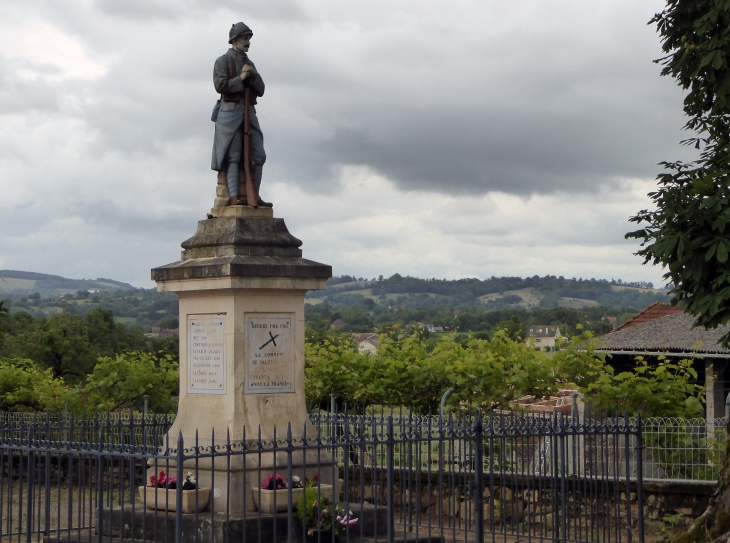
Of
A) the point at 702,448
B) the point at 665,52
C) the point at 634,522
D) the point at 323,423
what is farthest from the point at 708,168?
the point at 323,423

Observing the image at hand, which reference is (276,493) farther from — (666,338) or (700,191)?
(666,338)

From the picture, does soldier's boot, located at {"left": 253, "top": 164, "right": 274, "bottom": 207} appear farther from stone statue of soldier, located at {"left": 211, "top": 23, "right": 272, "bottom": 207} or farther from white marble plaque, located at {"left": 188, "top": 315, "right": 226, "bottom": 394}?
white marble plaque, located at {"left": 188, "top": 315, "right": 226, "bottom": 394}

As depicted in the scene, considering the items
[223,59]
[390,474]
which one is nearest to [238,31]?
[223,59]

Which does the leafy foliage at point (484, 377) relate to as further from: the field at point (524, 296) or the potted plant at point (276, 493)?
the field at point (524, 296)

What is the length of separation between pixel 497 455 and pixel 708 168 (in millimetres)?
4680

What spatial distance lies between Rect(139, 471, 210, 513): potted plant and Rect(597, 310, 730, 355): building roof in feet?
30.2

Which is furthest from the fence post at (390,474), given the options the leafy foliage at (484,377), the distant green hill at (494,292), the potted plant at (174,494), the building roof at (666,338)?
the distant green hill at (494,292)

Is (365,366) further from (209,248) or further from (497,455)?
(209,248)

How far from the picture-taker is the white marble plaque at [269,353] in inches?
370

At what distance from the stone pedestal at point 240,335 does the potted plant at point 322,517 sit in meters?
0.63

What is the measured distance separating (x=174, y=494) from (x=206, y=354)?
137 centimetres

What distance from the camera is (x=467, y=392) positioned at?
14.3 m

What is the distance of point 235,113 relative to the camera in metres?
10.2

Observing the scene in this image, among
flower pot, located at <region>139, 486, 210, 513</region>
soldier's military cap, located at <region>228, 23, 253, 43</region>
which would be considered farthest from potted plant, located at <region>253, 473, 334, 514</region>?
soldier's military cap, located at <region>228, 23, 253, 43</region>
